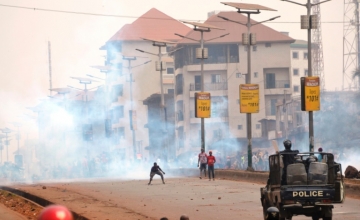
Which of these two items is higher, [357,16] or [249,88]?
[357,16]

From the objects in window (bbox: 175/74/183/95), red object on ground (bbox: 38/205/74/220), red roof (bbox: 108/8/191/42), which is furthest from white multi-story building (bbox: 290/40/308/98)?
red object on ground (bbox: 38/205/74/220)

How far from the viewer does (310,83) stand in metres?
36.6

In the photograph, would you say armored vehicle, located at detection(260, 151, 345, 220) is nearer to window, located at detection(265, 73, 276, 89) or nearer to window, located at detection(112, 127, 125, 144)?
window, located at detection(265, 73, 276, 89)

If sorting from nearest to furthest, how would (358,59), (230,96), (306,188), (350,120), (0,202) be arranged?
(306,188) < (0,202) < (350,120) < (358,59) < (230,96)

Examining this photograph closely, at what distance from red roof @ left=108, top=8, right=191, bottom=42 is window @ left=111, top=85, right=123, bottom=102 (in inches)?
323

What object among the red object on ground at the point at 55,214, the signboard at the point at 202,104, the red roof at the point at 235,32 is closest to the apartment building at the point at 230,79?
the red roof at the point at 235,32

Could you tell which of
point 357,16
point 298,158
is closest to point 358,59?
point 357,16

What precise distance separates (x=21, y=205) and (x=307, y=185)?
1650 centimetres

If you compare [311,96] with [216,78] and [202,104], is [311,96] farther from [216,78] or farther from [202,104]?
[216,78]

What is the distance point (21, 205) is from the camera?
30953mm

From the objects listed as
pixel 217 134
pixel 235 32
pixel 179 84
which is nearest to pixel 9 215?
pixel 217 134

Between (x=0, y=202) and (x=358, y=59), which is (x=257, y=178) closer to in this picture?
(x=0, y=202)

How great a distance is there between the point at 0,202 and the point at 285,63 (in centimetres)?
6633

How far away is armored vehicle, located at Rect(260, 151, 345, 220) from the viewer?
16.7 m
